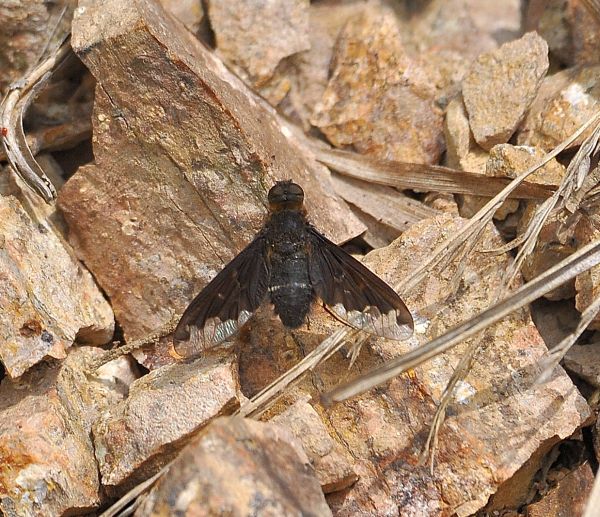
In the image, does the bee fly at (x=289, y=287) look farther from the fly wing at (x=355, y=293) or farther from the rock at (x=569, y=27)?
the rock at (x=569, y=27)

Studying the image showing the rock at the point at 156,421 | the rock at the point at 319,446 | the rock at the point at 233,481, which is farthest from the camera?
the rock at the point at 156,421

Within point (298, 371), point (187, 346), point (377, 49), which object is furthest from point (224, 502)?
point (377, 49)

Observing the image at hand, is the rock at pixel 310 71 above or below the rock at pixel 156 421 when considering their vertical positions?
above

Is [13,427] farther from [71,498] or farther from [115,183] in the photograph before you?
[115,183]

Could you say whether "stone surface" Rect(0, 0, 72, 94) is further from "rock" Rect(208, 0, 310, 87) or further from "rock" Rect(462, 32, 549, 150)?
"rock" Rect(462, 32, 549, 150)

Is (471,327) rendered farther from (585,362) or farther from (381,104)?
(381,104)

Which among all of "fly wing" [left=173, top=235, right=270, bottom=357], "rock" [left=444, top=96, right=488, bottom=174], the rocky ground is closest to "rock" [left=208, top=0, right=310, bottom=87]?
the rocky ground

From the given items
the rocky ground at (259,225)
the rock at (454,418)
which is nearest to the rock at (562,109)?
the rocky ground at (259,225)

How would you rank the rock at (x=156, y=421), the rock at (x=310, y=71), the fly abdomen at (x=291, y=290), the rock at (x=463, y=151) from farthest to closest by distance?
the rock at (x=310, y=71) < the rock at (x=463, y=151) < the fly abdomen at (x=291, y=290) < the rock at (x=156, y=421)
